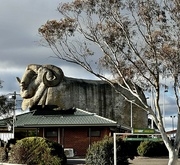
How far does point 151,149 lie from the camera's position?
3306cm

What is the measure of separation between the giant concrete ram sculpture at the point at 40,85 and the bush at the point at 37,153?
3511 centimetres

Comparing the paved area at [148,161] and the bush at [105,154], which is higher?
the bush at [105,154]

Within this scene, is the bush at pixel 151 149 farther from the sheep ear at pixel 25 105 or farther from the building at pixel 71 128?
the sheep ear at pixel 25 105

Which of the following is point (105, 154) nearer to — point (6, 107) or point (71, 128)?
point (71, 128)

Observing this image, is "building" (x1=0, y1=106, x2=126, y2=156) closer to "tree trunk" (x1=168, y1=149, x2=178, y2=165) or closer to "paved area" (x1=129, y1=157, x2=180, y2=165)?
"paved area" (x1=129, y1=157, x2=180, y2=165)

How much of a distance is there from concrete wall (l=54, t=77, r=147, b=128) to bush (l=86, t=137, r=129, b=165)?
4404 centimetres

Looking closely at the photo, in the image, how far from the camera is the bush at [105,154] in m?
25.8

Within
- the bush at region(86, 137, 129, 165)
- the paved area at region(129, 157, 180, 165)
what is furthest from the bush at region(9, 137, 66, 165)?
the paved area at region(129, 157, 180, 165)

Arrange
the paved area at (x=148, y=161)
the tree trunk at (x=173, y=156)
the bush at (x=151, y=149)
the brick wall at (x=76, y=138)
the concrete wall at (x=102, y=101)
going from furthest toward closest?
1. the concrete wall at (x=102, y=101)
2. the brick wall at (x=76, y=138)
3. the bush at (x=151, y=149)
4. the paved area at (x=148, y=161)
5. the tree trunk at (x=173, y=156)

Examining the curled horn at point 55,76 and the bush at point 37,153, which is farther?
the curled horn at point 55,76

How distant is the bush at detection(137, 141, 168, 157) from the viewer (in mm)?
32625

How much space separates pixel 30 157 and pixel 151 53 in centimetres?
970

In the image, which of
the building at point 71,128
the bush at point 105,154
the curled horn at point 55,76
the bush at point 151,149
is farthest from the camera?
the curled horn at point 55,76

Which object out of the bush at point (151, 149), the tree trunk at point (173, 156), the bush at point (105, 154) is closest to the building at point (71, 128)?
the bush at point (151, 149)
